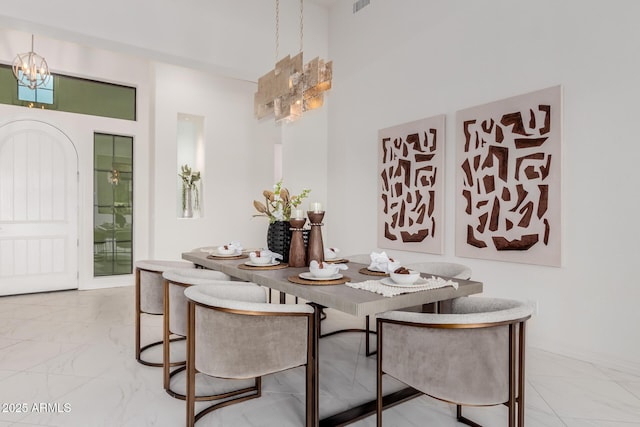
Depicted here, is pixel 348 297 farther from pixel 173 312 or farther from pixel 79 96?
pixel 79 96

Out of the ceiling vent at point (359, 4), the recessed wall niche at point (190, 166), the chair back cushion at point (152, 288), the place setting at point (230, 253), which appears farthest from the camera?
the recessed wall niche at point (190, 166)

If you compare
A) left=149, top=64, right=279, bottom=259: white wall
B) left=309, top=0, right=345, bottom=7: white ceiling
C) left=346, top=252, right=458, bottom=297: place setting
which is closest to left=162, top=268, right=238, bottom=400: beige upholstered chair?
left=346, top=252, right=458, bottom=297: place setting

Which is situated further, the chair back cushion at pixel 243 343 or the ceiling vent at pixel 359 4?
the ceiling vent at pixel 359 4

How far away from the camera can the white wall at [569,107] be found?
2762 millimetres

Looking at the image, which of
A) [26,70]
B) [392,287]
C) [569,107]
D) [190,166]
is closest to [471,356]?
[392,287]

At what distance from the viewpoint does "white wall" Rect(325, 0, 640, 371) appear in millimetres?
2762

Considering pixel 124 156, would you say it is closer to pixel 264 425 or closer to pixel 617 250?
pixel 264 425

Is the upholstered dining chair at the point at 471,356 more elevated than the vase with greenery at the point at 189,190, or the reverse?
the vase with greenery at the point at 189,190

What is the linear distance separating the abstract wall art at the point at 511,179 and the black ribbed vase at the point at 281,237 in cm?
164

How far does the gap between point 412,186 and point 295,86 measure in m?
1.78

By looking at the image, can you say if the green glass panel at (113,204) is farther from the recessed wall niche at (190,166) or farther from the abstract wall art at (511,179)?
the abstract wall art at (511,179)

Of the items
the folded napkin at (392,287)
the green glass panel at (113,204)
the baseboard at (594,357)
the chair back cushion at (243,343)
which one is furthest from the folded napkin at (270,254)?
the green glass panel at (113,204)

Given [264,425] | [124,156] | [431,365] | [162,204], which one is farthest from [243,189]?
[431,365]

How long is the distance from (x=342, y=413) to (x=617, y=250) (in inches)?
87.0
